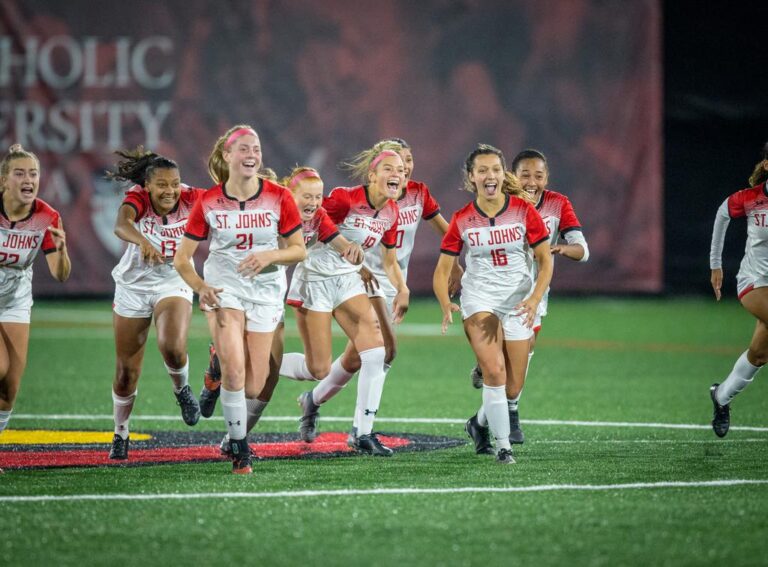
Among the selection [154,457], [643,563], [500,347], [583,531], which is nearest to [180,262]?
[154,457]

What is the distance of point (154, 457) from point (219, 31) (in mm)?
13424

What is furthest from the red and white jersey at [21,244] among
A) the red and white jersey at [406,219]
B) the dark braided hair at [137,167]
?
the red and white jersey at [406,219]

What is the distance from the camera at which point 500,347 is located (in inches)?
305

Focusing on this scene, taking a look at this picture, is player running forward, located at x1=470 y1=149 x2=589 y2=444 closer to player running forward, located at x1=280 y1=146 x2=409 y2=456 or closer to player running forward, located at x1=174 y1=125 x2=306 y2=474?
player running forward, located at x1=280 y1=146 x2=409 y2=456

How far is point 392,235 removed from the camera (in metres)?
8.68

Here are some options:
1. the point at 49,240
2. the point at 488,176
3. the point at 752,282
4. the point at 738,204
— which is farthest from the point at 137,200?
the point at 752,282

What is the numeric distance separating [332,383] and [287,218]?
5.98 feet

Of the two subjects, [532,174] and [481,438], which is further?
[532,174]

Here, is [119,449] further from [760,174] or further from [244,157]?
[760,174]

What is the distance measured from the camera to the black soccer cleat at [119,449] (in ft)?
25.5

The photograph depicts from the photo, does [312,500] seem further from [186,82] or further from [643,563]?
[186,82]

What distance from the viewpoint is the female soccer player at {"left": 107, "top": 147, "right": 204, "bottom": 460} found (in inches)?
314

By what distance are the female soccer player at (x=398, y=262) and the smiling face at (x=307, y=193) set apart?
695 mm

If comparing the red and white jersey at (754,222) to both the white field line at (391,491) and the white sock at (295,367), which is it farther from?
the white sock at (295,367)
